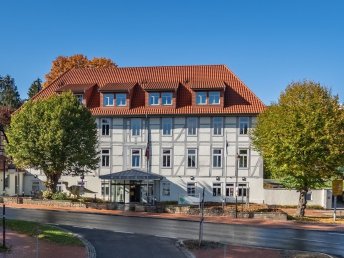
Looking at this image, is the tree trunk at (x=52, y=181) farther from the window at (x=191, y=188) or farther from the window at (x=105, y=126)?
the window at (x=191, y=188)

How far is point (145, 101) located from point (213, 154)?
8865 mm

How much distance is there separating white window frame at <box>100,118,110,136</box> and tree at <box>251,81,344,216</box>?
17638mm

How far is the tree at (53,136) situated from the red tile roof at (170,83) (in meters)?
6.32

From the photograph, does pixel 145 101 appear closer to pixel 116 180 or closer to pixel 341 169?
pixel 116 180

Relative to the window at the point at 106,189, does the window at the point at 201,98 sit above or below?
above

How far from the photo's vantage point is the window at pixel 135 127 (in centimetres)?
4528

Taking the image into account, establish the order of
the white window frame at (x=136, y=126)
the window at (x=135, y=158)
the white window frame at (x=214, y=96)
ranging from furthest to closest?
the window at (x=135, y=158) < the white window frame at (x=136, y=126) < the white window frame at (x=214, y=96)

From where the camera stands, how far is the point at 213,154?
44.4 meters

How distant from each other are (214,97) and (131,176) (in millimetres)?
11581

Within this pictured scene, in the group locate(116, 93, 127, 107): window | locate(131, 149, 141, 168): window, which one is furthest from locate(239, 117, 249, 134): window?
locate(116, 93, 127, 107): window

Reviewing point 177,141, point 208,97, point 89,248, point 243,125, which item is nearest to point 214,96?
point 208,97

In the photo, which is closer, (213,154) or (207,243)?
(207,243)

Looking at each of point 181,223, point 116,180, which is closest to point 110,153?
point 116,180

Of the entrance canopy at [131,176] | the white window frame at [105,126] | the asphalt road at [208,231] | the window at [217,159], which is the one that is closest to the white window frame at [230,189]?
the window at [217,159]
